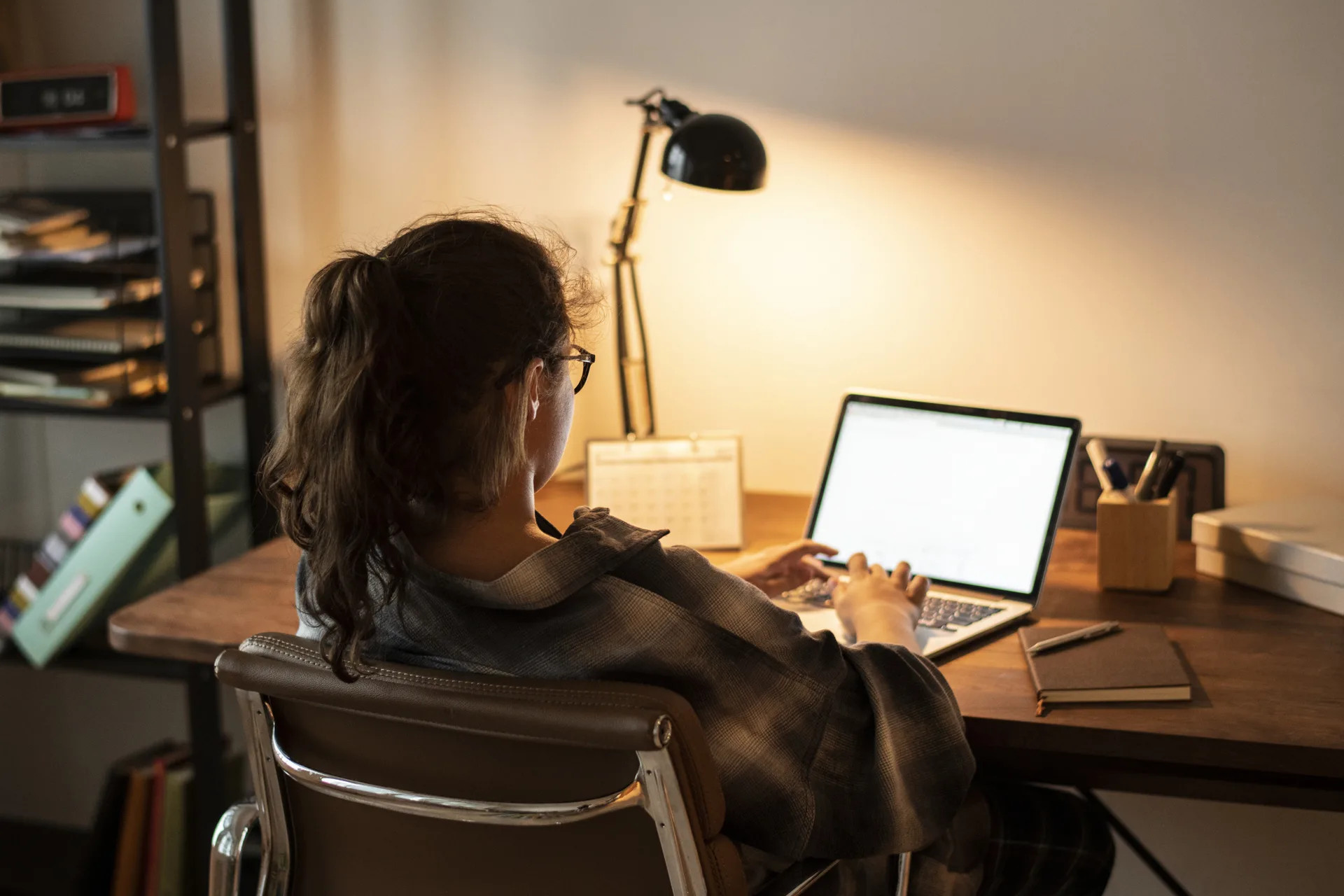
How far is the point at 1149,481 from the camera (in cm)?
155

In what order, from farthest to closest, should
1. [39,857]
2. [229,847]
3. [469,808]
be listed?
[39,857], [229,847], [469,808]

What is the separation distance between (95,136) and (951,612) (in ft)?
4.51

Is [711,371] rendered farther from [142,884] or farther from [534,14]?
[142,884]

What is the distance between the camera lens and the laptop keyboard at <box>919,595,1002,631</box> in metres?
1.44

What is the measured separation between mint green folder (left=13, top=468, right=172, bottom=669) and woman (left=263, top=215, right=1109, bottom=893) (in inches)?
35.4

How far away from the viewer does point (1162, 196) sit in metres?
1.74

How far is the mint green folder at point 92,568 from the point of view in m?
1.92

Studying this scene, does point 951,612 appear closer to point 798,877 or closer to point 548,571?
point 798,877

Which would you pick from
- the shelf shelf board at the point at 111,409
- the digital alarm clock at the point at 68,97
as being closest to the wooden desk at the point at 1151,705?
the shelf shelf board at the point at 111,409

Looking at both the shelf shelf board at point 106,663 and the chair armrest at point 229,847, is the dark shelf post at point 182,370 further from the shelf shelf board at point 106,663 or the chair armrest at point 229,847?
the chair armrest at point 229,847

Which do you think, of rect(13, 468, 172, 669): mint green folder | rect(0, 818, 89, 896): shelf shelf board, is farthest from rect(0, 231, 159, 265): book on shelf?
rect(0, 818, 89, 896): shelf shelf board

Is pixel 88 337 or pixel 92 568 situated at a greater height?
pixel 88 337

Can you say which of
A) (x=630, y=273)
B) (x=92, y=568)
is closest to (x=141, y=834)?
(x=92, y=568)

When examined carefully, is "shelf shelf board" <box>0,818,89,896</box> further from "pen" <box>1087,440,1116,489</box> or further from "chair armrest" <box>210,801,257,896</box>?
"pen" <box>1087,440,1116,489</box>
